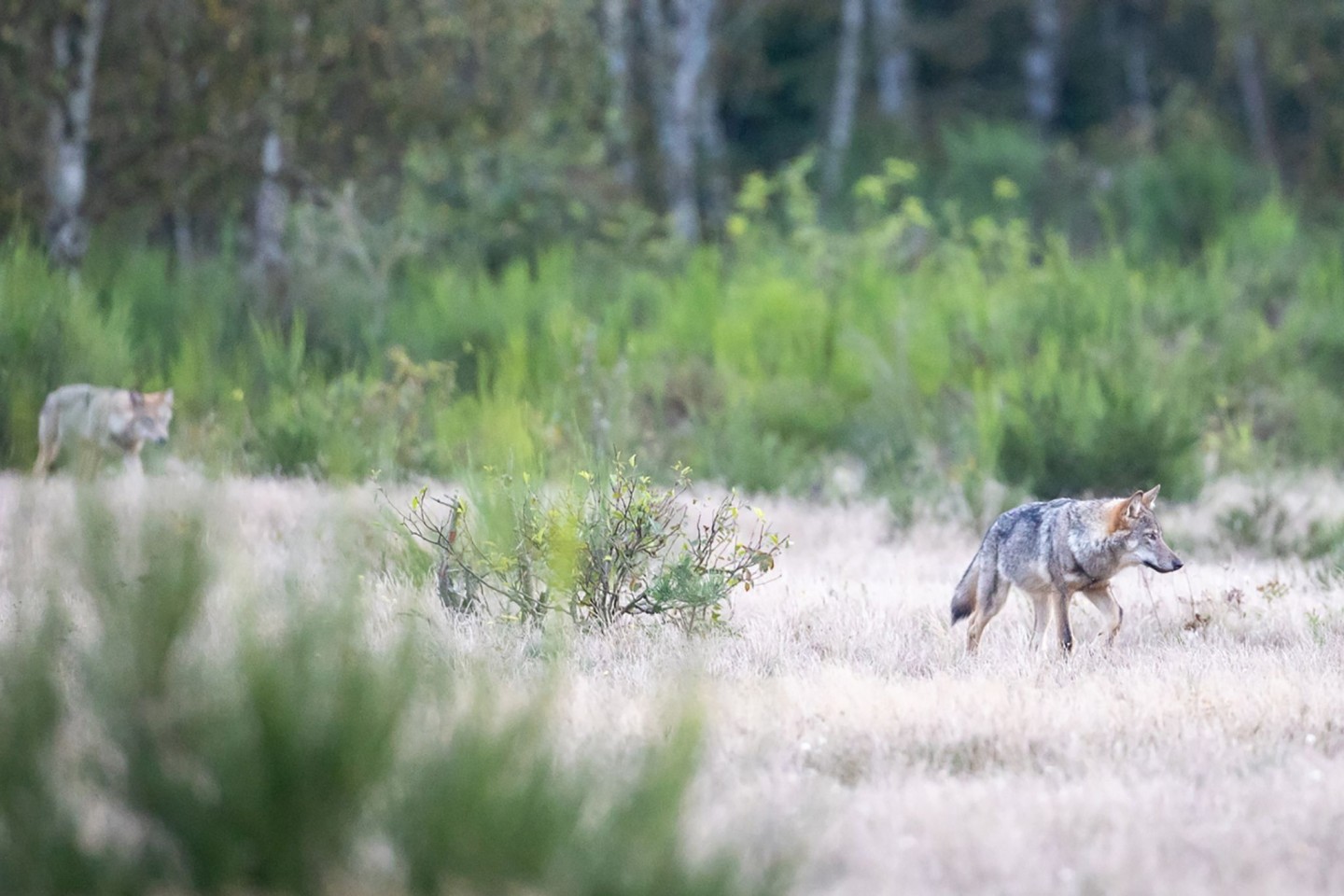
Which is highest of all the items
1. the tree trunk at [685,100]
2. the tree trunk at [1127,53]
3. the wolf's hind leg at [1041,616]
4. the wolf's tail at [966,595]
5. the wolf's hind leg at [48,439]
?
the tree trunk at [1127,53]

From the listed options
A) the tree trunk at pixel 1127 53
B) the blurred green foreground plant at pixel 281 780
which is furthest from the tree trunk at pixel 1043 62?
the blurred green foreground plant at pixel 281 780

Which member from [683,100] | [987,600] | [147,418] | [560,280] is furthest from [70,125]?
[683,100]

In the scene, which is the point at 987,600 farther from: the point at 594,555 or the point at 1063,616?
the point at 594,555

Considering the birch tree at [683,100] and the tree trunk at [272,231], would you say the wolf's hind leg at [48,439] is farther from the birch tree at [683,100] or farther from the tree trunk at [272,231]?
the birch tree at [683,100]

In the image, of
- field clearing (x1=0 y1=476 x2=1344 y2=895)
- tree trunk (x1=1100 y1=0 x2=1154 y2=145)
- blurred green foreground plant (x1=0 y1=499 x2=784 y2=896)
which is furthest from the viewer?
tree trunk (x1=1100 y1=0 x2=1154 y2=145)

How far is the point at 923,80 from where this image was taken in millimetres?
31906

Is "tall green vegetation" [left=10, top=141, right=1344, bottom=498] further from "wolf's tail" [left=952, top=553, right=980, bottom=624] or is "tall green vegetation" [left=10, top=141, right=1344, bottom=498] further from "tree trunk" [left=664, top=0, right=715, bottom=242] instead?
"tree trunk" [left=664, top=0, right=715, bottom=242]

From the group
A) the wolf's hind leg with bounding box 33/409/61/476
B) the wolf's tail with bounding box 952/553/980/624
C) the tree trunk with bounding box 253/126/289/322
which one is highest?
the tree trunk with bounding box 253/126/289/322

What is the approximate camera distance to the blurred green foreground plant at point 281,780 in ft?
10.4

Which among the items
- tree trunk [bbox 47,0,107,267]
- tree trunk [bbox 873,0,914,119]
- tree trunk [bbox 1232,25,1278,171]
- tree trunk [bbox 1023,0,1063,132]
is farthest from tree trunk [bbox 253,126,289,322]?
tree trunk [bbox 1232,25,1278,171]

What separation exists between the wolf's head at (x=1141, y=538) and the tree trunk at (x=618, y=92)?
1236 centimetres

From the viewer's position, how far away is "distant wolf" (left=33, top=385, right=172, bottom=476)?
9.04 metres

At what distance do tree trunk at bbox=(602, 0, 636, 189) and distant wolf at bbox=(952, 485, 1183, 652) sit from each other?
40.1 ft

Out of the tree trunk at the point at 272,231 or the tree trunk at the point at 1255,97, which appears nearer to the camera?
the tree trunk at the point at 272,231
